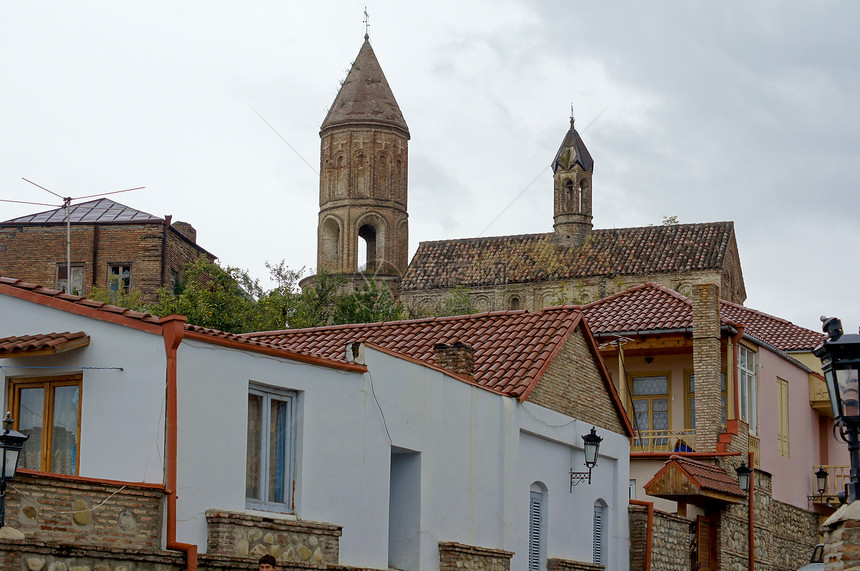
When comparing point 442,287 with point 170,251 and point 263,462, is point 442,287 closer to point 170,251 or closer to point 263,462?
point 170,251

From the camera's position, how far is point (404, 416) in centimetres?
1673

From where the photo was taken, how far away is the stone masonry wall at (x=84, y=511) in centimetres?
1120

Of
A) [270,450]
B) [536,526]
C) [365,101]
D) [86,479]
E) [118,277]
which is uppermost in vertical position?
[365,101]

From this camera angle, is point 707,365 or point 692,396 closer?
point 707,365

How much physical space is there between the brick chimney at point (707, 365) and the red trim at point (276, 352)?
14.9 meters

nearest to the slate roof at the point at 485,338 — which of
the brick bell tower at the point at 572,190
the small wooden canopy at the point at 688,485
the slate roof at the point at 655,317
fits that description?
the small wooden canopy at the point at 688,485

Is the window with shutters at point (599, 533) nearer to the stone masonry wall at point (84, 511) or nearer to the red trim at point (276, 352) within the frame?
the red trim at point (276, 352)

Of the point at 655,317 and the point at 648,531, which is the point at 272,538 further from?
the point at 655,317

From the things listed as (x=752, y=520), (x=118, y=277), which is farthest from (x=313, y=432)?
(x=118, y=277)

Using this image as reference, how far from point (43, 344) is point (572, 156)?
53931mm

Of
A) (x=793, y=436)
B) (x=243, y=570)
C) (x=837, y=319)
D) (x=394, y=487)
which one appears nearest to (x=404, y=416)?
(x=394, y=487)

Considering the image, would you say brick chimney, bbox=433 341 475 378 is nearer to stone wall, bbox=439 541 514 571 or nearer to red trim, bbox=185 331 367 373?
stone wall, bbox=439 541 514 571

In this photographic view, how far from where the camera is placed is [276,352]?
14297 mm

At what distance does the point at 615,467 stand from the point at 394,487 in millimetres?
6402
